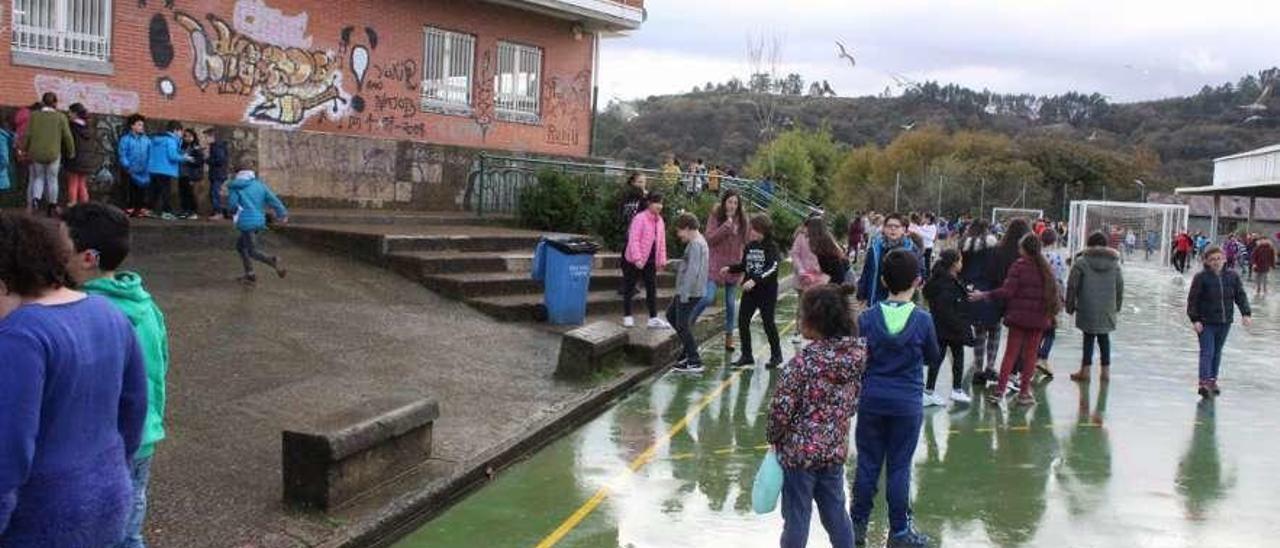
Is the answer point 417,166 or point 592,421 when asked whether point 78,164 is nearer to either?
point 417,166

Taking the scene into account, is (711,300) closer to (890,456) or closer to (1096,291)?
(1096,291)

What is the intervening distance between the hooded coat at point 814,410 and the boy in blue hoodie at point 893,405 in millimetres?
739

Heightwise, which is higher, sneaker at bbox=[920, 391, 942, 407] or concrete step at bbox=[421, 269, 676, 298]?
concrete step at bbox=[421, 269, 676, 298]

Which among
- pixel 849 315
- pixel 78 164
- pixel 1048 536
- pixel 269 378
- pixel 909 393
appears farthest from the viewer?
pixel 78 164

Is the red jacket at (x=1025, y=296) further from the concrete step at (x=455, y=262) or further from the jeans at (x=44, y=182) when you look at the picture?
the jeans at (x=44, y=182)

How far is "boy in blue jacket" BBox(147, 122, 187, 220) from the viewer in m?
14.6

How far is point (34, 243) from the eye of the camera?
3.19 m

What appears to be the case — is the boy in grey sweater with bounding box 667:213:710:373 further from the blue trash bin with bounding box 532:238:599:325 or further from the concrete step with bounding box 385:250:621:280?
the concrete step with bounding box 385:250:621:280

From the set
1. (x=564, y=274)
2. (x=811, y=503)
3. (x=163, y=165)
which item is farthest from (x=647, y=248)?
(x=811, y=503)

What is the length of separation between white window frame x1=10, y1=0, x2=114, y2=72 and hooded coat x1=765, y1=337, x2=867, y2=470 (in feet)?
42.9

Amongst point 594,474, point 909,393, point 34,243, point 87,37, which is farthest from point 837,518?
point 87,37

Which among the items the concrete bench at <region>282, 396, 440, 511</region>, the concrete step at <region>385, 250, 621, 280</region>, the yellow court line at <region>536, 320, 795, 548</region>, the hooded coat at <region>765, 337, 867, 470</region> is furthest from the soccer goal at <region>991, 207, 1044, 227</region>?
the hooded coat at <region>765, 337, 867, 470</region>

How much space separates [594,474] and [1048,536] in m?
2.81

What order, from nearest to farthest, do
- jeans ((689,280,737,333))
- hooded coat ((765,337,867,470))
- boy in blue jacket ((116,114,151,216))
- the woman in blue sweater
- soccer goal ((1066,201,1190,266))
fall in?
the woman in blue sweater < hooded coat ((765,337,867,470)) < jeans ((689,280,737,333)) < boy in blue jacket ((116,114,151,216)) < soccer goal ((1066,201,1190,266))
